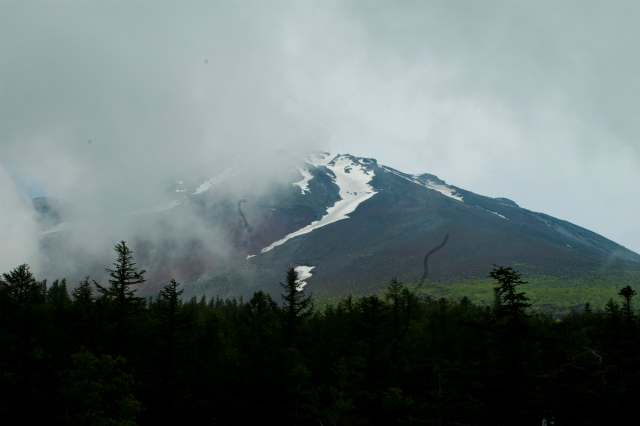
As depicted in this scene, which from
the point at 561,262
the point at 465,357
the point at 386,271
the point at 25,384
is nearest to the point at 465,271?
the point at 386,271

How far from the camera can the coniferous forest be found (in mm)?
20969

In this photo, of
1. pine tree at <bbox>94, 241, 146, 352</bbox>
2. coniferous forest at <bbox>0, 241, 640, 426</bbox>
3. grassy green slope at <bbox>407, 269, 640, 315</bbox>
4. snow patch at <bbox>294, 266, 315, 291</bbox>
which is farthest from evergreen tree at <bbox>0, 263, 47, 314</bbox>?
snow patch at <bbox>294, 266, 315, 291</bbox>

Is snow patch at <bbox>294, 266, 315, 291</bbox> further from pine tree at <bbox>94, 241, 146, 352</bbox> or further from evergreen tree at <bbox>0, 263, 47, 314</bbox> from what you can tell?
pine tree at <bbox>94, 241, 146, 352</bbox>

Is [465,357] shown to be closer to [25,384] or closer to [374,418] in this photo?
[374,418]

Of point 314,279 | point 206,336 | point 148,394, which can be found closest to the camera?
Answer: point 148,394

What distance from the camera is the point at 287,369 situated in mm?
30359

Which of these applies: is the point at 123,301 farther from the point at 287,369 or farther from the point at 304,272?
the point at 304,272

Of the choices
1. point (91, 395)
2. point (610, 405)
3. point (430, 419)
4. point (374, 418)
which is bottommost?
point (374, 418)

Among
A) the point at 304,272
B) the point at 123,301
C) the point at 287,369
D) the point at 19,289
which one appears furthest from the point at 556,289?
the point at 19,289

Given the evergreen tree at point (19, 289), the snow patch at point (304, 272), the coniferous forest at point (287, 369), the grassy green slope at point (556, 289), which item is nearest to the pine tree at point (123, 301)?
the coniferous forest at point (287, 369)

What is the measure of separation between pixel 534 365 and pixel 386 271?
11373 centimetres

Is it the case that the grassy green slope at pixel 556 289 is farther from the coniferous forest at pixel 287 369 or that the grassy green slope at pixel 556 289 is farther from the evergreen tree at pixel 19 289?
the evergreen tree at pixel 19 289

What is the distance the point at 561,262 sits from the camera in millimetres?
143750

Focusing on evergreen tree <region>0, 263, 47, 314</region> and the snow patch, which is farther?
the snow patch
